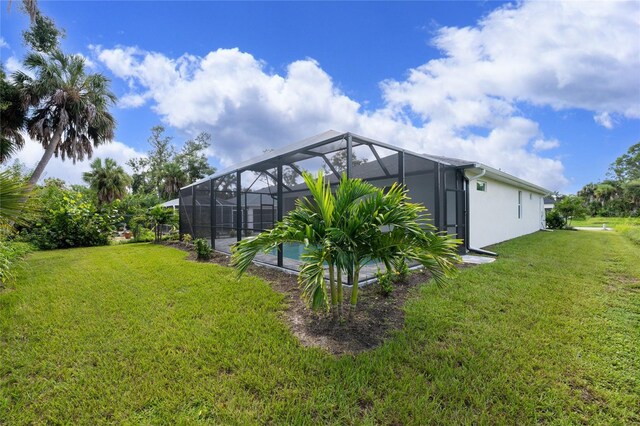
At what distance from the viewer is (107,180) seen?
17.4 metres

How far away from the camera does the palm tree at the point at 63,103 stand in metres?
Answer: 9.91

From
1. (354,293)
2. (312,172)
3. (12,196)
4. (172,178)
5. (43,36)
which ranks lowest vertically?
(354,293)

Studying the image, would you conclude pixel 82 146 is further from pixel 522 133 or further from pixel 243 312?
pixel 522 133

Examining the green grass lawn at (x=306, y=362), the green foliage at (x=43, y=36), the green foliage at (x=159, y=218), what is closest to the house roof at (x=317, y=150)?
the green grass lawn at (x=306, y=362)

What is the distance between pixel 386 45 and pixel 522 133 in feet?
29.0

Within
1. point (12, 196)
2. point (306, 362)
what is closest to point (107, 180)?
point (12, 196)

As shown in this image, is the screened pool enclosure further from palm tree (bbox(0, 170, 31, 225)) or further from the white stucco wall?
palm tree (bbox(0, 170, 31, 225))

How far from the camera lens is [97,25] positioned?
7043 mm

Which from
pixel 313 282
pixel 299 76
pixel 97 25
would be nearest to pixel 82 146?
pixel 97 25

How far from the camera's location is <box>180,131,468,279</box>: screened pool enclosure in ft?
17.6

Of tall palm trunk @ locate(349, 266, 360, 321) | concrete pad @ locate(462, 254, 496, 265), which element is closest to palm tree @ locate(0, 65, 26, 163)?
tall palm trunk @ locate(349, 266, 360, 321)

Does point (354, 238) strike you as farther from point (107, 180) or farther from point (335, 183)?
point (107, 180)

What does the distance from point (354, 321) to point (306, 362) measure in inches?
36.7

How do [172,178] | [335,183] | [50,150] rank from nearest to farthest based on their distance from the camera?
[335,183], [50,150], [172,178]
